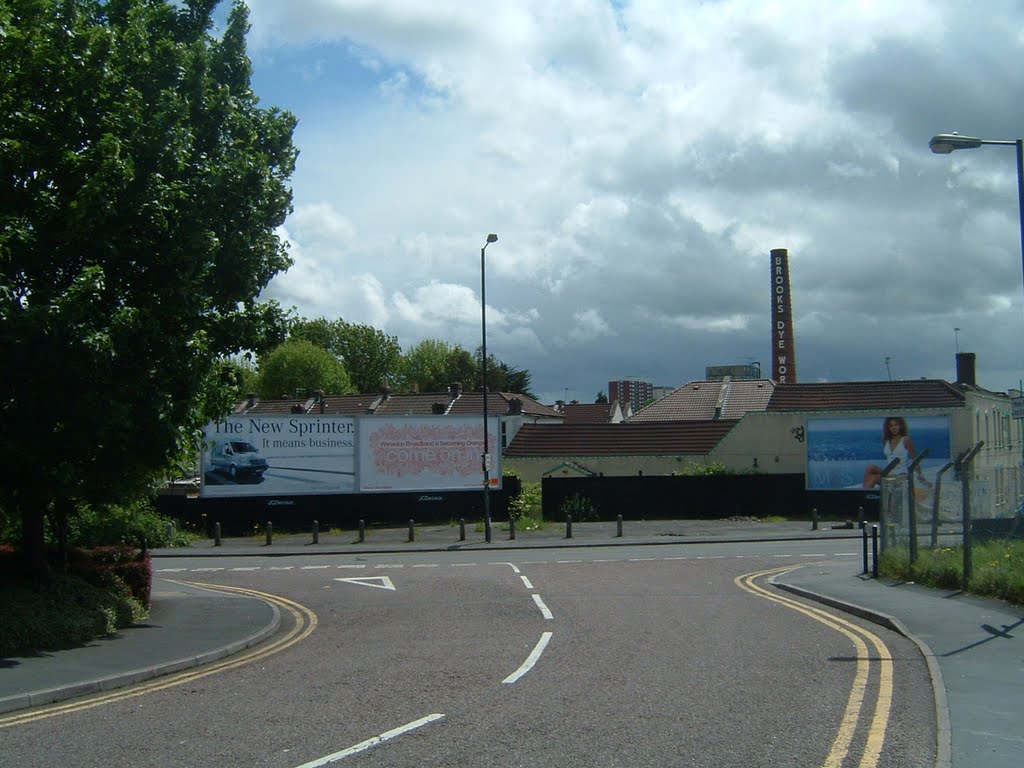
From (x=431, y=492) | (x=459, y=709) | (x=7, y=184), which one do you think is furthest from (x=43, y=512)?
(x=431, y=492)

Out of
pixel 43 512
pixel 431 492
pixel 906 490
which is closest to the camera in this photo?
pixel 43 512

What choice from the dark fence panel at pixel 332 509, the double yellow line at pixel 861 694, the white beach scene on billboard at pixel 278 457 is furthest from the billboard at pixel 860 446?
the double yellow line at pixel 861 694

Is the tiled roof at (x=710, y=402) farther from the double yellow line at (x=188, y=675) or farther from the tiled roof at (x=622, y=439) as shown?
the double yellow line at (x=188, y=675)

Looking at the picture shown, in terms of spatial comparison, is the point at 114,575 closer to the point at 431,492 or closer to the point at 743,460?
the point at 431,492

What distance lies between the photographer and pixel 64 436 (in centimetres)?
1282

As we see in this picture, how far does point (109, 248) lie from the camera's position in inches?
517

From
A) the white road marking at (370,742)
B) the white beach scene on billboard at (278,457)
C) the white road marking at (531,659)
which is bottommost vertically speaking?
the white road marking at (531,659)

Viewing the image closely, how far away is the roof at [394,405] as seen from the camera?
68312mm

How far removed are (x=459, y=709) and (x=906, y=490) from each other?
14055 millimetres

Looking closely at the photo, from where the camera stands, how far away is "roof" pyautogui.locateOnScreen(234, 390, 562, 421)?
224 ft

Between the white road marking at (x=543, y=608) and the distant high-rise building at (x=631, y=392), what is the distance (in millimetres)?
74175

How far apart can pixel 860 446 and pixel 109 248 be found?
39.1 metres

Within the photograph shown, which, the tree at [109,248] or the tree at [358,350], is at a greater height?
the tree at [358,350]

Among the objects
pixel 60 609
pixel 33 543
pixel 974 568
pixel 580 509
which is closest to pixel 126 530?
pixel 580 509
